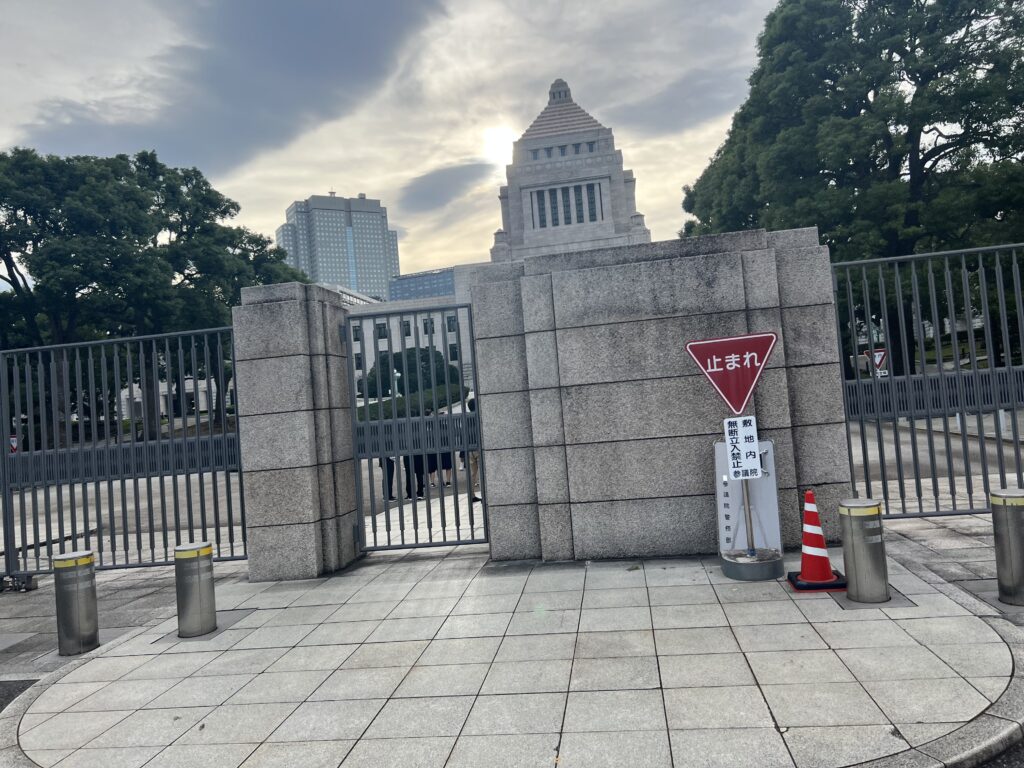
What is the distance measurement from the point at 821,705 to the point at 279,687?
373cm

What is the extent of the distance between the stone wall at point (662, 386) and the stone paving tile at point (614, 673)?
3.08 m

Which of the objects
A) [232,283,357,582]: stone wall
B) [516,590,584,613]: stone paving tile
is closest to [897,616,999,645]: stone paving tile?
[516,590,584,613]: stone paving tile

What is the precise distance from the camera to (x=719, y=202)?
3219cm

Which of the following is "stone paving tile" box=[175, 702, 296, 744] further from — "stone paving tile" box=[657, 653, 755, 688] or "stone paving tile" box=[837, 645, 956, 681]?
"stone paving tile" box=[837, 645, 956, 681]

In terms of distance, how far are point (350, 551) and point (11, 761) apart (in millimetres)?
4941

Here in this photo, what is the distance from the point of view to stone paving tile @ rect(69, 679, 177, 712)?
4945 millimetres

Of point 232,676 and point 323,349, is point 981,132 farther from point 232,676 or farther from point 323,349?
point 232,676

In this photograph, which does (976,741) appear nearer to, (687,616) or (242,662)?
(687,616)

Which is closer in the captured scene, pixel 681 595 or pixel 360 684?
pixel 360 684

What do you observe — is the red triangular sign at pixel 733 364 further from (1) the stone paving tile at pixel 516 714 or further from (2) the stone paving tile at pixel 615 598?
(1) the stone paving tile at pixel 516 714

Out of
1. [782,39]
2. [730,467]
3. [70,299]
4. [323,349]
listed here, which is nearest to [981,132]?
[782,39]

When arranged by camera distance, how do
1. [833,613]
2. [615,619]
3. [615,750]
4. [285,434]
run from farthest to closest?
[285,434]
[615,619]
[833,613]
[615,750]

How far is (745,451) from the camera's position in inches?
271

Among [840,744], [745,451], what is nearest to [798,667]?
[840,744]
